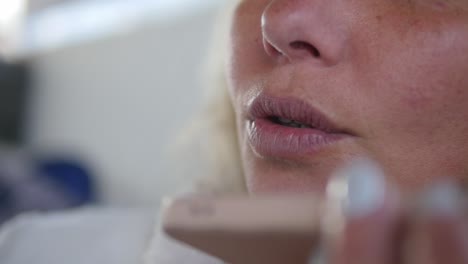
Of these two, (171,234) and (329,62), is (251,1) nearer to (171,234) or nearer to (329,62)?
(329,62)

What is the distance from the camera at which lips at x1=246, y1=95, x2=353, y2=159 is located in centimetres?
54

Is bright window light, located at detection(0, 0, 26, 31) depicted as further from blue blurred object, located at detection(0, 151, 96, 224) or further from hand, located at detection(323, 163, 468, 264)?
hand, located at detection(323, 163, 468, 264)

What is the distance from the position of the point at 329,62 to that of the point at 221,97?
0.45 m

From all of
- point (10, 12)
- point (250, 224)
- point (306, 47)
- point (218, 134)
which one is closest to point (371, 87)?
point (306, 47)

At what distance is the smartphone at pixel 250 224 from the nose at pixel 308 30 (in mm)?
224

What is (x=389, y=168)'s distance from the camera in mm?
530

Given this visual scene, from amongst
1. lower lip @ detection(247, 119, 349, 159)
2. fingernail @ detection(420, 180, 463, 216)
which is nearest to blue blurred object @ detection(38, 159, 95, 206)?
lower lip @ detection(247, 119, 349, 159)

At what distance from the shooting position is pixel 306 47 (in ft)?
1.76

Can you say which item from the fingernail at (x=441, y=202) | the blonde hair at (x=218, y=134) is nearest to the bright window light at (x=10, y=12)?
the blonde hair at (x=218, y=134)

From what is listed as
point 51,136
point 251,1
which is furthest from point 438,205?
point 51,136

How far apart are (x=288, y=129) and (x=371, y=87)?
0.30 ft

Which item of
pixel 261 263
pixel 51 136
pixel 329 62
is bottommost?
pixel 51 136

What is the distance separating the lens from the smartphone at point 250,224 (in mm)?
307

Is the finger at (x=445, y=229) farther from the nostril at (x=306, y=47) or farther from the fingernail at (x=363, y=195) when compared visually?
the nostril at (x=306, y=47)
